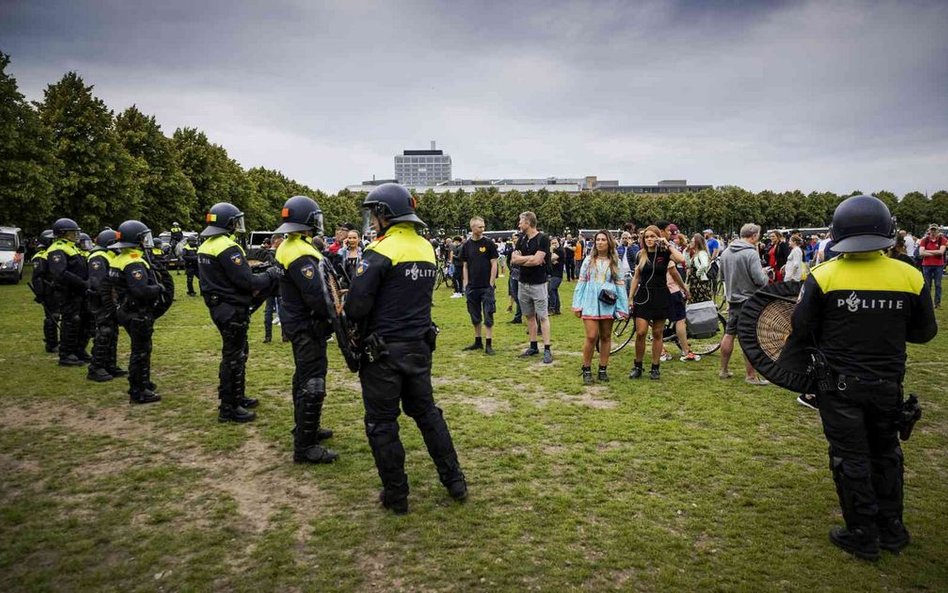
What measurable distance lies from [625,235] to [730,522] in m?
13.6

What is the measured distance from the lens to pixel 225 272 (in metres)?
6.41

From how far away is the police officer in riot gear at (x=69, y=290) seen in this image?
31.7ft

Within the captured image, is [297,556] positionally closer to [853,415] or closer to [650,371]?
[853,415]

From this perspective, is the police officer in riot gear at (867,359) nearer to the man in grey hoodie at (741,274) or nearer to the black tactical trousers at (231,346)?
the man in grey hoodie at (741,274)

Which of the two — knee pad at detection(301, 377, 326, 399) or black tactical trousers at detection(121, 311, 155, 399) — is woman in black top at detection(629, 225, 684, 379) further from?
black tactical trousers at detection(121, 311, 155, 399)

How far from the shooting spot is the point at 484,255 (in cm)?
1045

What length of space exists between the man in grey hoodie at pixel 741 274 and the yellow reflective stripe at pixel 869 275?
3.95m

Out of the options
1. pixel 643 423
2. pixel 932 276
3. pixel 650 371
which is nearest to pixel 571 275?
pixel 932 276

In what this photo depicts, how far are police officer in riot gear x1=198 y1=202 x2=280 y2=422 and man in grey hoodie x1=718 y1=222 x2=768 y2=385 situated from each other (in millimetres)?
6005

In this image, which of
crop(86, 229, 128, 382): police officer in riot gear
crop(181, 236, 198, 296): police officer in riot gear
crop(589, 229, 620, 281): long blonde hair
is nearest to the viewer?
crop(589, 229, 620, 281): long blonde hair

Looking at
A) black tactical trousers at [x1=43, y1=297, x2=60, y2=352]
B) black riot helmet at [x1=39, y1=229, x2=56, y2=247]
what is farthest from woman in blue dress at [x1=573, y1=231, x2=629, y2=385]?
black riot helmet at [x1=39, y1=229, x2=56, y2=247]

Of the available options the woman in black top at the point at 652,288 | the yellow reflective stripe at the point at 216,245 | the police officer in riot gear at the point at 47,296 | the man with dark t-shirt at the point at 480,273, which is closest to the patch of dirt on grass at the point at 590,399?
the woman in black top at the point at 652,288

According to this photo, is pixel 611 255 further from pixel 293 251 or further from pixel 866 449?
pixel 866 449

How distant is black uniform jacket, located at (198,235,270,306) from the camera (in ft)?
20.9
